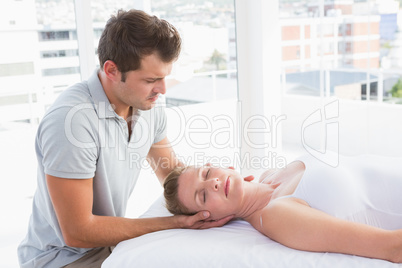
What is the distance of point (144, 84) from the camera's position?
5.36 feet

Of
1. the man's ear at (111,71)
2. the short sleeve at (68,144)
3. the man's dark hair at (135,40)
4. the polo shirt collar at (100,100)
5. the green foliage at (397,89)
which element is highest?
the man's dark hair at (135,40)

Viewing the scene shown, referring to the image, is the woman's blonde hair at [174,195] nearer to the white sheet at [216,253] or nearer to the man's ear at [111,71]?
the white sheet at [216,253]

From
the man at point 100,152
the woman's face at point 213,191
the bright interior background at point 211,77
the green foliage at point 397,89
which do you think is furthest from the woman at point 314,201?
the green foliage at point 397,89

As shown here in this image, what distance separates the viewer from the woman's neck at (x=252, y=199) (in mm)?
1670

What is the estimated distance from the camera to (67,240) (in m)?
1.51

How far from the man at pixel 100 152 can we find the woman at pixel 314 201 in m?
0.11

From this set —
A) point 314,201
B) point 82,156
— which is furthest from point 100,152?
point 314,201

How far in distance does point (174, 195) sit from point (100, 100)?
0.46 meters

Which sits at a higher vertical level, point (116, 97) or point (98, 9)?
point (98, 9)

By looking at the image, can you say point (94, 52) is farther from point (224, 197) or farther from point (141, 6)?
point (224, 197)

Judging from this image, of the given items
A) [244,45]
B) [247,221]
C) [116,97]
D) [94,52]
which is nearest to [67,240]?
[116,97]

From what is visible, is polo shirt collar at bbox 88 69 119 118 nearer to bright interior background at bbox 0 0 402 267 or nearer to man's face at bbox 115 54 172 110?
man's face at bbox 115 54 172 110

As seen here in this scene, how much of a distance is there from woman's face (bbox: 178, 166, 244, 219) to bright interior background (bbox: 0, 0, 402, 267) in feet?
1.33

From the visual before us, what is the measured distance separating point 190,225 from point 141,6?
1754mm
